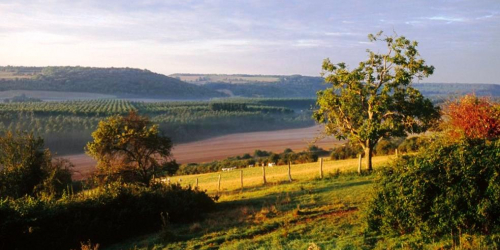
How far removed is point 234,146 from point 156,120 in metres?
18.0

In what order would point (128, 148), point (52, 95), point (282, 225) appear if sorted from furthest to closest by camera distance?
1. point (52, 95)
2. point (128, 148)
3. point (282, 225)

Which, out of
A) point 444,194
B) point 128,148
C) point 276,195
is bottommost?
point 276,195

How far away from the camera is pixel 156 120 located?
3393 inches

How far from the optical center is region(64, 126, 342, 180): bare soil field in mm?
65000

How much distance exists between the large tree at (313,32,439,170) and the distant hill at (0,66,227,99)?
5374 inches

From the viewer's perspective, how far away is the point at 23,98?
418 ft

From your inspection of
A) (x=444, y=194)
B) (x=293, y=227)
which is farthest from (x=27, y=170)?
(x=444, y=194)

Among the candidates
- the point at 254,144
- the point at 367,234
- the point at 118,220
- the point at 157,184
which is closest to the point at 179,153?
the point at 254,144

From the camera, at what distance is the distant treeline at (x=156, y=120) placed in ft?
228

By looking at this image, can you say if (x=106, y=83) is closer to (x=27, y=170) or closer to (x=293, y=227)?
(x=27, y=170)

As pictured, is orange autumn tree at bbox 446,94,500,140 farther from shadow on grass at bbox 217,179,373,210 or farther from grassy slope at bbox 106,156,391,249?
shadow on grass at bbox 217,179,373,210

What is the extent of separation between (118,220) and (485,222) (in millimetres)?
12335

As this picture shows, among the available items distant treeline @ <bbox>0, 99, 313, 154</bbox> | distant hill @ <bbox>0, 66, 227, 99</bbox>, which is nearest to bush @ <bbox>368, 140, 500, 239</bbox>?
distant treeline @ <bbox>0, 99, 313, 154</bbox>

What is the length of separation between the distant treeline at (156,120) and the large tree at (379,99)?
120ft
